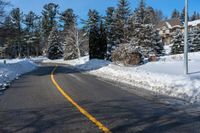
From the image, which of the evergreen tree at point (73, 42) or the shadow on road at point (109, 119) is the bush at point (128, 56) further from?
the evergreen tree at point (73, 42)

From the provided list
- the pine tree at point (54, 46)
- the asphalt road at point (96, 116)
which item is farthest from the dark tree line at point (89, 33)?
the asphalt road at point (96, 116)

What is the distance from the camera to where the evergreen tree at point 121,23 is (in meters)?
59.0

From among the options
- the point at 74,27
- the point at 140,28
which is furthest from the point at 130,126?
the point at 74,27

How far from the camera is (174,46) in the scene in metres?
60.0

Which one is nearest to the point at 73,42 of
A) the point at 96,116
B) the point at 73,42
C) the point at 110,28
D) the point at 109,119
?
the point at 73,42

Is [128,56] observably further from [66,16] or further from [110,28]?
[66,16]

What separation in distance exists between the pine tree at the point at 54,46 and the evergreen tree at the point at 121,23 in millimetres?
26086

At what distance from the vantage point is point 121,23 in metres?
61.6

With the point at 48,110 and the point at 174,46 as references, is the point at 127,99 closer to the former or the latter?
the point at 48,110

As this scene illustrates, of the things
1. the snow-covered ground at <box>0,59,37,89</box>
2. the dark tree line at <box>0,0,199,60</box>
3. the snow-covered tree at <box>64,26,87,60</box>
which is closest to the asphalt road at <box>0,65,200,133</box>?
the snow-covered ground at <box>0,59,37,89</box>

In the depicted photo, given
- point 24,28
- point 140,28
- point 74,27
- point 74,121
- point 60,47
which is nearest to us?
point 74,121

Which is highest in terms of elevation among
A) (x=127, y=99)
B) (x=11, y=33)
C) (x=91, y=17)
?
(x=91, y=17)

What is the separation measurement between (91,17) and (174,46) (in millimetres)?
18711

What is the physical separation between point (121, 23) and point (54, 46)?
29540 millimetres
